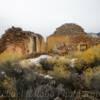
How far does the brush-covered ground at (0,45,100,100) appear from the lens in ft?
98.0

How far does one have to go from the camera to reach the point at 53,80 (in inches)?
1272

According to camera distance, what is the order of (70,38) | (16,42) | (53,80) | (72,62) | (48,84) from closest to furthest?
(48,84) < (53,80) < (72,62) < (16,42) < (70,38)

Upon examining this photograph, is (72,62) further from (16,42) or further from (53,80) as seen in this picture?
(16,42)

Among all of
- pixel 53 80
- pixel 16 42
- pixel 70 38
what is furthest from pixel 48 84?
pixel 70 38

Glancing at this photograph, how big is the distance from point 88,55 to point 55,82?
739 centimetres

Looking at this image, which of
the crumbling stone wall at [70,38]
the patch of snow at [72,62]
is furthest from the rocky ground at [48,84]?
the crumbling stone wall at [70,38]

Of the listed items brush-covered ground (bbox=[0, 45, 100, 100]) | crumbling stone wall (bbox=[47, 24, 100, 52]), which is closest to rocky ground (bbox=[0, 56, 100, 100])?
brush-covered ground (bbox=[0, 45, 100, 100])

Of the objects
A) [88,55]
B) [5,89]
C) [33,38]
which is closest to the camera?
[5,89]

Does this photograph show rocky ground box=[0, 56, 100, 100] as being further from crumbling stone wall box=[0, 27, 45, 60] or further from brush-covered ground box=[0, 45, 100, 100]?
crumbling stone wall box=[0, 27, 45, 60]

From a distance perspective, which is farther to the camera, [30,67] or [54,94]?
[30,67]

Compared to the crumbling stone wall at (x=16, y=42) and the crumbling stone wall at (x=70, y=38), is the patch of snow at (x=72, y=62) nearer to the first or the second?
the crumbling stone wall at (x=16, y=42)

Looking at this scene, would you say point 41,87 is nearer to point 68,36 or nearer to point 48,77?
point 48,77

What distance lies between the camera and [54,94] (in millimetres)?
29844

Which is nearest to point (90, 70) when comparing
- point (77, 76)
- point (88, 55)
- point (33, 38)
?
point (77, 76)
